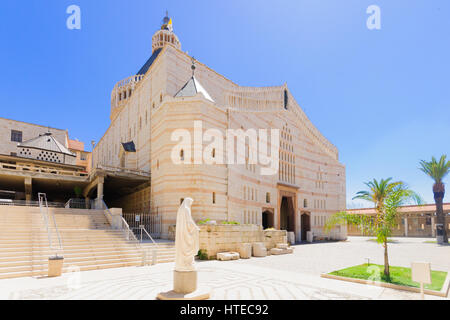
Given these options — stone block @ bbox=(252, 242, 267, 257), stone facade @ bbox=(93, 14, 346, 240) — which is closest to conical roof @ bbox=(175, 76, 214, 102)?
stone facade @ bbox=(93, 14, 346, 240)

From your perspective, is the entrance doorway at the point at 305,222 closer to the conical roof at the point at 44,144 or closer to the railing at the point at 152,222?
the railing at the point at 152,222

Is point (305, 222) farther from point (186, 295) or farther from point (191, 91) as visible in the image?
point (186, 295)

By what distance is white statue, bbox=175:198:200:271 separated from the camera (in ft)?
26.0

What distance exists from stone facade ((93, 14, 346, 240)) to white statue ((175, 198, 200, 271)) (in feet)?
42.4

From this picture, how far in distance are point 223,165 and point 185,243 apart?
1521 centimetres

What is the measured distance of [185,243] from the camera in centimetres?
810

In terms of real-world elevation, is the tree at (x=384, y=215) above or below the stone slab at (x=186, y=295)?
above

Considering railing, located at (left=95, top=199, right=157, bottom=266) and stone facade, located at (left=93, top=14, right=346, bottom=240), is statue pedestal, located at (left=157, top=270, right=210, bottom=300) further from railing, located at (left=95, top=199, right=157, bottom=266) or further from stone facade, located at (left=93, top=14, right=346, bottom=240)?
stone facade, located at (left=93, top=14, right=346, bottom=240)

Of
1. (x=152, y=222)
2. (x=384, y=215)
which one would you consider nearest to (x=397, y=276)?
(x=384, y=215)

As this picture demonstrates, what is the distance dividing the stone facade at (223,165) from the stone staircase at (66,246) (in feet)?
18.0

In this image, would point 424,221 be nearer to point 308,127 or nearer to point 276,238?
point 308,127

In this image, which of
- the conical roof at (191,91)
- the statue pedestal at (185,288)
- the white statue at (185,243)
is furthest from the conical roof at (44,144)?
the statue pedestal at (185,288)

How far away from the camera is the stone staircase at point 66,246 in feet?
38.4

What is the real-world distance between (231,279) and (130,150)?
2295 centimetres
